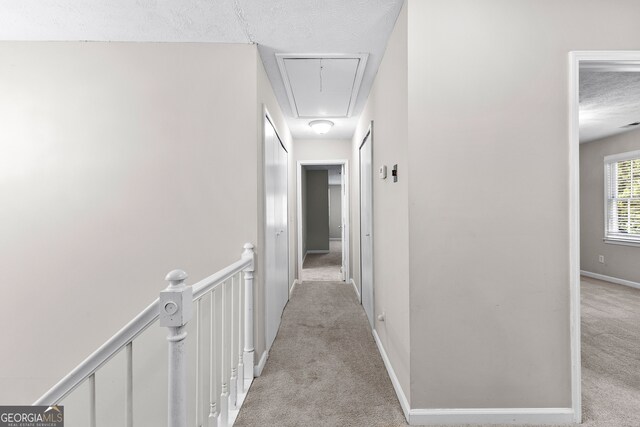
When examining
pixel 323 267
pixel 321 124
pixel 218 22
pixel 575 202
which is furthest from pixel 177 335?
pixel 323 267

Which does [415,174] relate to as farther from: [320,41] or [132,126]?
[132,126]

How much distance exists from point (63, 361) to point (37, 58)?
2172 millimetres

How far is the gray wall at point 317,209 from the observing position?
8.01 m

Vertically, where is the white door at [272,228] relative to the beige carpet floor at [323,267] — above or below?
above

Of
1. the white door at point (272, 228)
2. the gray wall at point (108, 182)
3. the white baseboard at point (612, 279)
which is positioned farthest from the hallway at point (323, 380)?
the white baseboard at point (612, 279)

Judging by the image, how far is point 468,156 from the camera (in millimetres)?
1572

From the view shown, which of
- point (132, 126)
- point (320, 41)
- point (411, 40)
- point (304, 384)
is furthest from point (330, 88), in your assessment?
point (304, 384)

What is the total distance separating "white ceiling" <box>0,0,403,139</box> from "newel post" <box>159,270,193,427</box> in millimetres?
1653

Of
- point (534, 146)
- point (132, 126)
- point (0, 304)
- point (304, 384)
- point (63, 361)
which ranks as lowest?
point (304, 384)

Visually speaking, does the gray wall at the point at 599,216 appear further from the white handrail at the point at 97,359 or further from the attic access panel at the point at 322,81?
the white handrail at the point at 97,359

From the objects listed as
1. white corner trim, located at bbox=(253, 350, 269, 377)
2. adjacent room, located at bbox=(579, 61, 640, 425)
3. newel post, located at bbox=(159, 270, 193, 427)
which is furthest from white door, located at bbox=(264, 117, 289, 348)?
adjacent room, located at bbox=(579, 61, 640, 425)

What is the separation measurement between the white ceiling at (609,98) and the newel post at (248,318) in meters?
2.31

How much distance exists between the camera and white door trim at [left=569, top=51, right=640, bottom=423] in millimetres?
1540

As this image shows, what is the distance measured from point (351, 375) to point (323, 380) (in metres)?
0.21
